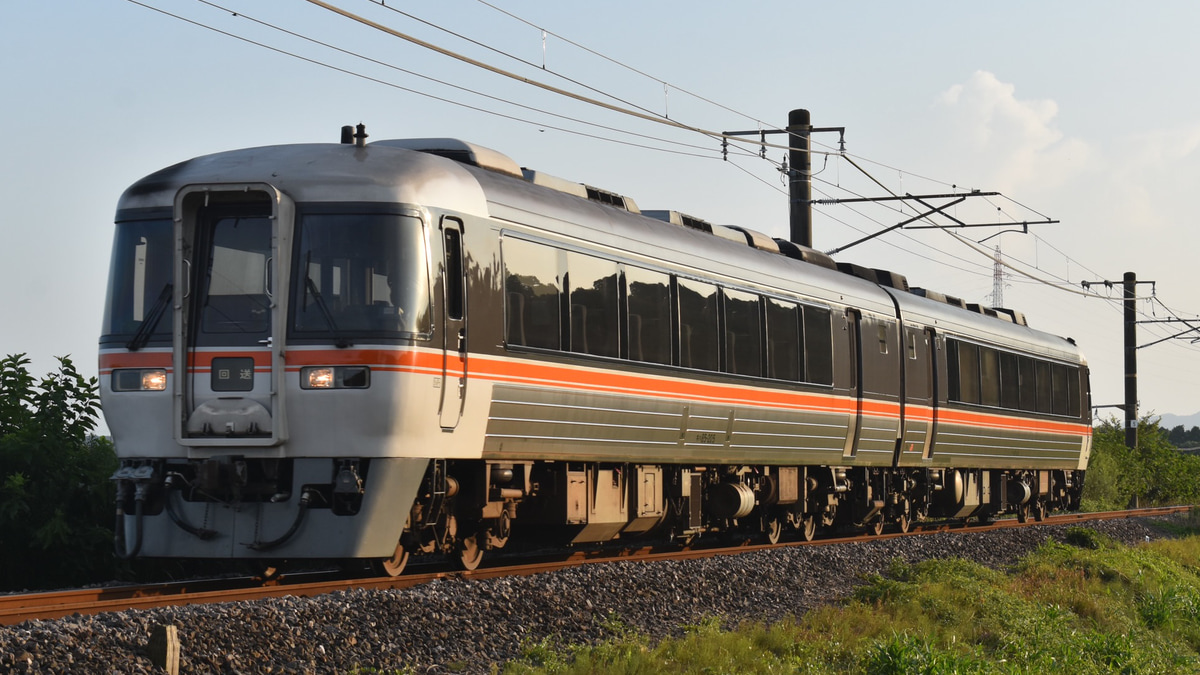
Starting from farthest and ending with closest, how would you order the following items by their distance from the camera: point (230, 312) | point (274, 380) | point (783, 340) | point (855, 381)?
point (855, 381) → point (783, 340) → point (230, 312) → point (274, 380)

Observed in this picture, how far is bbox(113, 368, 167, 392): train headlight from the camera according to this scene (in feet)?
35.4

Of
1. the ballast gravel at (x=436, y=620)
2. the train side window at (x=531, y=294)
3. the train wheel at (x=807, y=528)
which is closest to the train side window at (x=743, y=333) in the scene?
the ballast gravel at (x=436, y=620)

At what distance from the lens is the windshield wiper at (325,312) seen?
10484mm

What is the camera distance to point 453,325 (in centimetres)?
1105

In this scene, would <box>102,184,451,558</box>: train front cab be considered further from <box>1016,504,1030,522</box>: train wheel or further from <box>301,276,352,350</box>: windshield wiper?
<box>1016,504,1030,522</box>: train wheel

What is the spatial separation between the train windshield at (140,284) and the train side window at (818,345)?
8.39 metres

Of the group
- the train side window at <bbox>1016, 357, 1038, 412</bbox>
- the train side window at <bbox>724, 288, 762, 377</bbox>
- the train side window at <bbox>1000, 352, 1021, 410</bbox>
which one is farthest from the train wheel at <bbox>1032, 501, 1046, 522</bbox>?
the train side window at <bbox>724, 288, 762, 377</bbox>

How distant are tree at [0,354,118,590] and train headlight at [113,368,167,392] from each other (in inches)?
69.2

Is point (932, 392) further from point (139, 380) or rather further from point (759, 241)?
point (139, 380)

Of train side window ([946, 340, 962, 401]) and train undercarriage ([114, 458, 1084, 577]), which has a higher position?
train side window ([946, 340, 962, 401])

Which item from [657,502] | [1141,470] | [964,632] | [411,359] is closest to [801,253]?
[657,502]

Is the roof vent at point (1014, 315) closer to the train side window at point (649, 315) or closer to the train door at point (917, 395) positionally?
the train door at point (917, 395)

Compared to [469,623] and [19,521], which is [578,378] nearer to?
[469,623]

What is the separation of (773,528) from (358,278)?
29.2 feet
